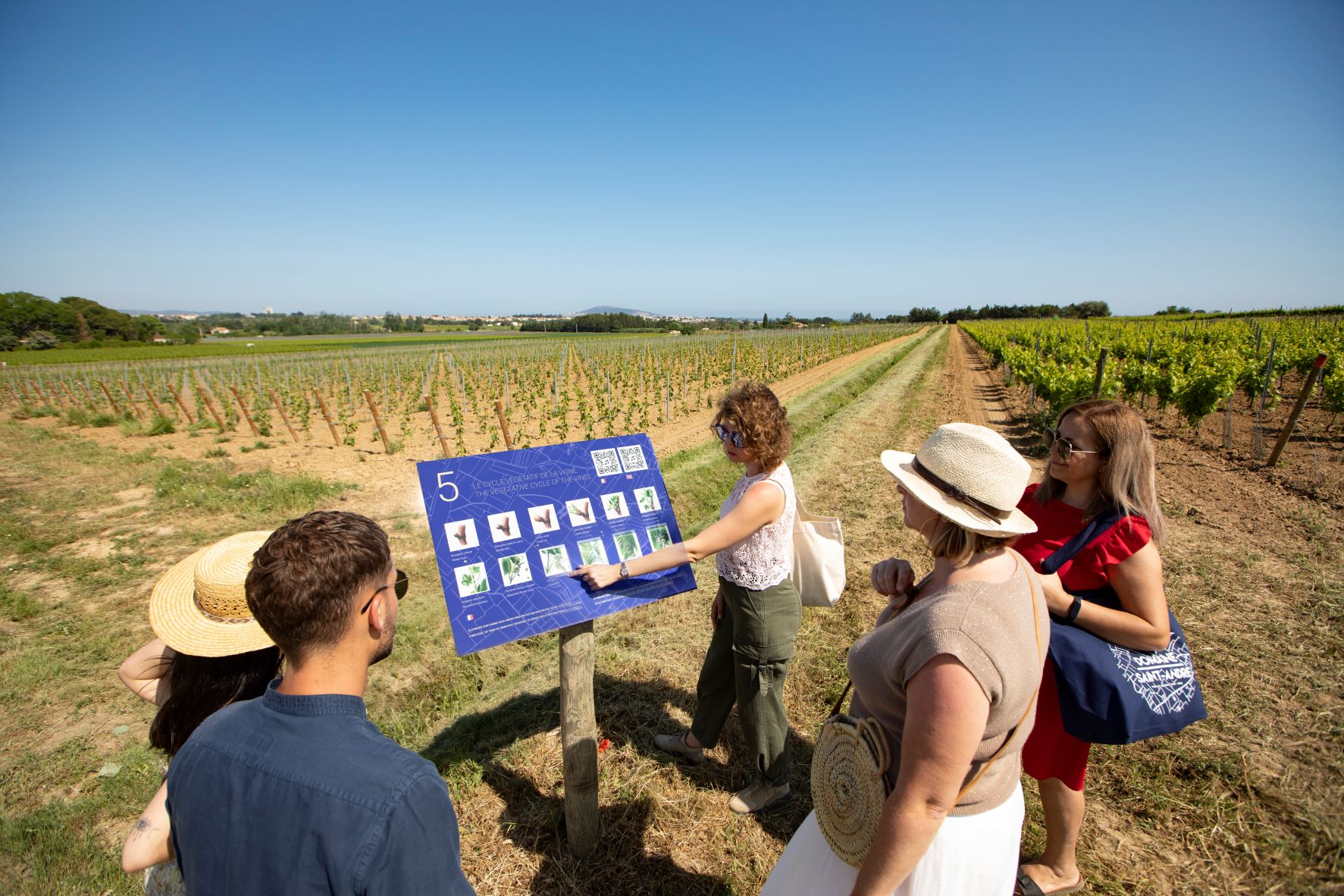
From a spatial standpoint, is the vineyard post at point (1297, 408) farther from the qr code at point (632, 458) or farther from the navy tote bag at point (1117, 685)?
the qr code at point (632, 458)

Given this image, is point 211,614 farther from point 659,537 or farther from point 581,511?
point 659,537

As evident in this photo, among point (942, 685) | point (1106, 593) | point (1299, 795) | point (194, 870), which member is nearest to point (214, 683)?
point (194, 870)

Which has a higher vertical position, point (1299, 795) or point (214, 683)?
point (214, 683)

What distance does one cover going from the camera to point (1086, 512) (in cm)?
219

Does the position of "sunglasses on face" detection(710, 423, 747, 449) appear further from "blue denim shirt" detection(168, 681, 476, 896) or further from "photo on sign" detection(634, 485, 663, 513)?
"blue denim shirt" detection(168, 681, 476, 896)

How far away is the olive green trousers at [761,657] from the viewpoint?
2510mm

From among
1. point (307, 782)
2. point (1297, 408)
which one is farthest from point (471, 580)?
point (1297, 408)

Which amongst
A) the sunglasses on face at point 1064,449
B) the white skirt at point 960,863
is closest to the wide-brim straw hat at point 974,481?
the white skirt at point 960,863

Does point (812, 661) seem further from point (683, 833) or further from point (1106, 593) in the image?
point (1106, 593)

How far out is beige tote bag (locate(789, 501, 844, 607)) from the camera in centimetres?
265

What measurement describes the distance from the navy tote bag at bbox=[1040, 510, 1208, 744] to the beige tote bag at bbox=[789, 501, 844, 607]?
0.92m

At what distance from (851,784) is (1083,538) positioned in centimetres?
133

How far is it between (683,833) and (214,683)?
2.26 metres

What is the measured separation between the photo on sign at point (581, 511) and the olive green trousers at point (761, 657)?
0.71m
